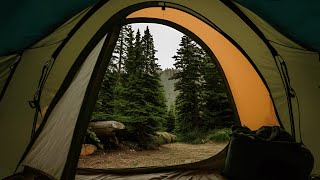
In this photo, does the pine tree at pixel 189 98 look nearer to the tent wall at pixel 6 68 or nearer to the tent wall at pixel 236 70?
the tent wall at pixel 236 70

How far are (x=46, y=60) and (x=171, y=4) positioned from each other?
5.86ft

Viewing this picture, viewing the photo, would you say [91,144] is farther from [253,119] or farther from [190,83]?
[190,83]

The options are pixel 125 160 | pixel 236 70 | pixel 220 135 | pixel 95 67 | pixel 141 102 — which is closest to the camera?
pixel 95 67

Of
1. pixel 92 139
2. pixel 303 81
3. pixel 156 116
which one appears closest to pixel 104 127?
pixel 92 139

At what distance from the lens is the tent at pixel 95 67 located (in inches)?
75.6

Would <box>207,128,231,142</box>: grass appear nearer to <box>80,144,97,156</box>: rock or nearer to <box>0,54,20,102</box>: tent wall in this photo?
<box>80,144,97,156</box>: rock

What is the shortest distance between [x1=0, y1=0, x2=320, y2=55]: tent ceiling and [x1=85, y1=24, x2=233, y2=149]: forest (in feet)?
11.8

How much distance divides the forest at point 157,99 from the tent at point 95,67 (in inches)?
105

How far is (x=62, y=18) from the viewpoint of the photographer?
210 centimetres

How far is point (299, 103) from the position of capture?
7.96ft

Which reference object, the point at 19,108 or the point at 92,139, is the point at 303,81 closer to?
the point at 19,108

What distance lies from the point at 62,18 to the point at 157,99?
21.6 ft

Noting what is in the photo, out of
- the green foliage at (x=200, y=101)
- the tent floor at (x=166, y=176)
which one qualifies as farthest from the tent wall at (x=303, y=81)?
the green foliage at (x=200, y=101)

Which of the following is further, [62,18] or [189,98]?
[189,98]
